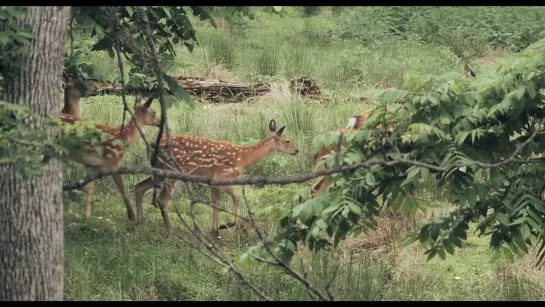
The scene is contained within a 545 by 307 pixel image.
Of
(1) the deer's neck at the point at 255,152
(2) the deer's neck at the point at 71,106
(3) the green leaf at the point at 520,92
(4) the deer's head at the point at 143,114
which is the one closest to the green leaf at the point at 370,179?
(3) the green leaf at the point at 520,92

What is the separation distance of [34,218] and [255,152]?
5.54 m

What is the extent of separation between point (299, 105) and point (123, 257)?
5287 mm

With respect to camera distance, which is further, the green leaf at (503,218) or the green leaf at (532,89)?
the green leaf at (503,218)

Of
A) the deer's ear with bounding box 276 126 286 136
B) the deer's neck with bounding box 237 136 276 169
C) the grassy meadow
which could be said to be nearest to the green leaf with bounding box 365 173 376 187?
the grassy meadow

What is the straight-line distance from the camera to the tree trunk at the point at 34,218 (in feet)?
18.0

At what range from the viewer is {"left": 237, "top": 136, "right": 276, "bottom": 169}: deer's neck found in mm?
10805

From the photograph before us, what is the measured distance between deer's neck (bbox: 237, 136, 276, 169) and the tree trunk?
5.23 meters

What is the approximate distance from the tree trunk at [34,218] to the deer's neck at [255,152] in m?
5.23

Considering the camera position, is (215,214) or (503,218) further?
(215,214)

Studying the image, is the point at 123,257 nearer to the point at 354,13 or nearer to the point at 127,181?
the point at 127,181

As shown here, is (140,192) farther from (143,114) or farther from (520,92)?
(520,92)

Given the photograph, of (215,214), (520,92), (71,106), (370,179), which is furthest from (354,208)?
(71,106)

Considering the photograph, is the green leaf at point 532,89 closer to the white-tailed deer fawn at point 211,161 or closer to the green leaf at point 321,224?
the green leaf at point 321,224

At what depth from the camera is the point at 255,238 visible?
9797 mm
